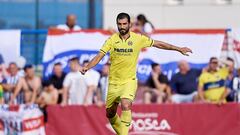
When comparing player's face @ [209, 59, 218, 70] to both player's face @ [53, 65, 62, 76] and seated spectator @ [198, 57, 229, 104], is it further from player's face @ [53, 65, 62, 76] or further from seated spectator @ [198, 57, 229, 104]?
player's face @ [53, 65, 62, 76]

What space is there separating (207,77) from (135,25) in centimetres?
201

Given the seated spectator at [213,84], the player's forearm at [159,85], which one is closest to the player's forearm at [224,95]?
the seated spectator at [213,84]

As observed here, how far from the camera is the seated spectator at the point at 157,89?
21.1 meters

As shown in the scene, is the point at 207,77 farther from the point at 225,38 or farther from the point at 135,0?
the point at 135,0

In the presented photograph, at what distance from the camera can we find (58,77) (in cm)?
2155

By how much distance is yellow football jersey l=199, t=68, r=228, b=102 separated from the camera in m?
20.9

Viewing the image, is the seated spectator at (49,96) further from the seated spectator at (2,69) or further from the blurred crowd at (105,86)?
the seated spectator at (2,69)

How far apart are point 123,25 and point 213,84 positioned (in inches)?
197

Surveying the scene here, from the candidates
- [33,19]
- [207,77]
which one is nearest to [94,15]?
[33,19]

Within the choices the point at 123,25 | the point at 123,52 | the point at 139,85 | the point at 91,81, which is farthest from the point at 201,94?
the point at 123,25

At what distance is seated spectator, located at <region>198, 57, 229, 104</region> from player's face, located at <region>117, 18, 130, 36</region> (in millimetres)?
4737

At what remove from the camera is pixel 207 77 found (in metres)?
20.9

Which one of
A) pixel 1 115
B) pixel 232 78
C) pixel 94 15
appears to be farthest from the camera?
pixel 94 15

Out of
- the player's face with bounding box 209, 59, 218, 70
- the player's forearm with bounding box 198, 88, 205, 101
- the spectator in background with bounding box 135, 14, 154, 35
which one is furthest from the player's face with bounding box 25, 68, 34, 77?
the player's face with bounding box 209, 59, 218, 70
